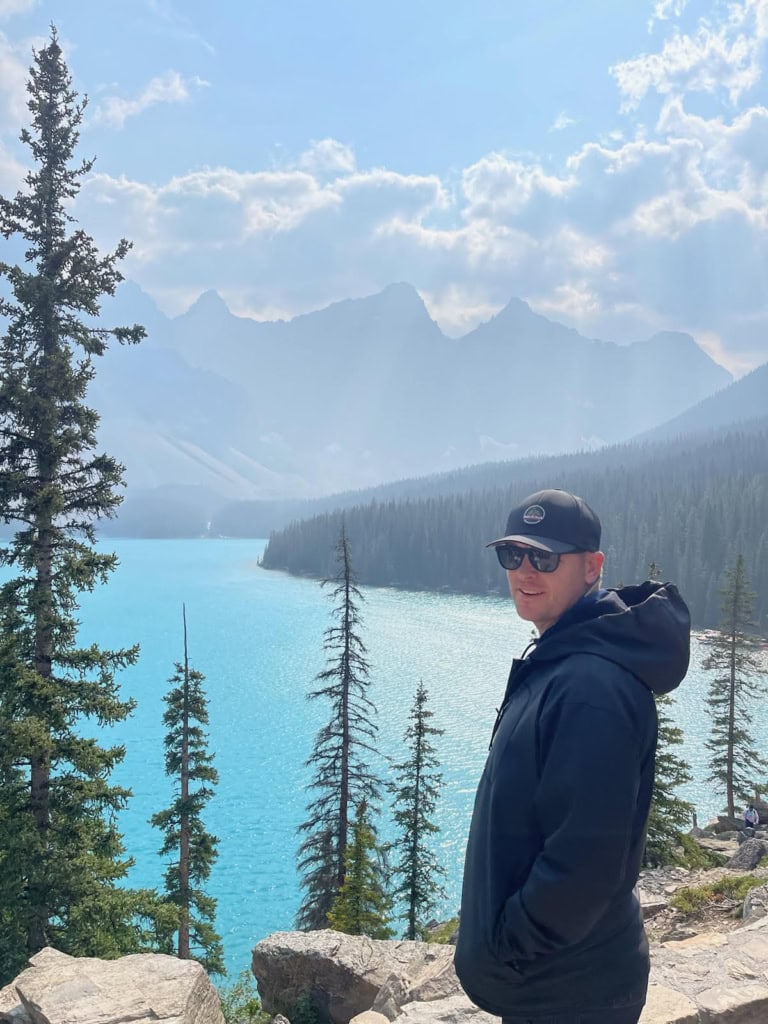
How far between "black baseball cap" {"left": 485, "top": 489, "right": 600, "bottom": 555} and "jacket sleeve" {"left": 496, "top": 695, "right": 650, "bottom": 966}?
0.83m

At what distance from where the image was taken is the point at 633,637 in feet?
9.93

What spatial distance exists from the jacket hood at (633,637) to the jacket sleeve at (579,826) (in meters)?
0.28

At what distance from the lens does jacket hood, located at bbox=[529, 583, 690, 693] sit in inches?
117

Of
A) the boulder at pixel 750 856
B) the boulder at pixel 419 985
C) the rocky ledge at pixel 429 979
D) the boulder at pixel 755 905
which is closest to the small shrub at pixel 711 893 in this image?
the boulder at pixel 755 905

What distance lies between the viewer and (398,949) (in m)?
10.3

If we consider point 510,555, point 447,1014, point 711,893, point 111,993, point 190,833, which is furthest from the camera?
point 190,833

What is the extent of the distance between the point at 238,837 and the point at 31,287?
26828 millimetres

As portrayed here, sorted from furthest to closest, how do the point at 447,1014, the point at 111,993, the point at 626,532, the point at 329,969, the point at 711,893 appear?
the point at 626,532 < the point at 711,893 < the point at 329,969 < the point at 111,993 < the point at 447,1014

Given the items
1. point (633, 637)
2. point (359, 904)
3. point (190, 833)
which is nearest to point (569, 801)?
point (633, 637)

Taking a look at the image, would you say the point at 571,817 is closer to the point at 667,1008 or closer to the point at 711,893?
the point at 667,1008

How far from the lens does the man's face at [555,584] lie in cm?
342

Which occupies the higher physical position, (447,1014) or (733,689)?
(447,1014)

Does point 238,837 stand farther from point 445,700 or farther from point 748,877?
point 748,877

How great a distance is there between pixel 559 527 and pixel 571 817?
4.35 feet
